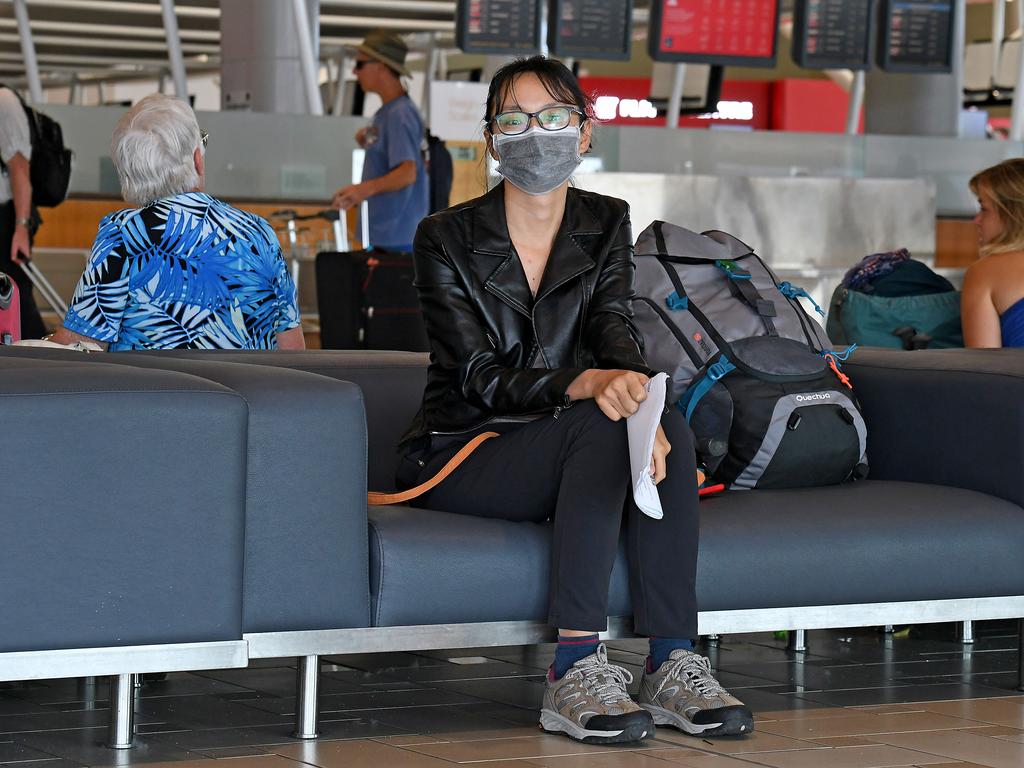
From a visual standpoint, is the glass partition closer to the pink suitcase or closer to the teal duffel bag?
the teal duffel bag

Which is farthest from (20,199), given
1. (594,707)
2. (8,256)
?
(594,707)

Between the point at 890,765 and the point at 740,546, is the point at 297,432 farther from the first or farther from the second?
the point at 890,765

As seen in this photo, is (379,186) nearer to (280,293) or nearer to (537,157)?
(280,293)

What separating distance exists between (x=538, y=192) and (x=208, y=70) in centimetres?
1817

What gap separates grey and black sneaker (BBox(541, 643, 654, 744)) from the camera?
8.17ft

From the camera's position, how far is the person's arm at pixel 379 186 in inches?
251

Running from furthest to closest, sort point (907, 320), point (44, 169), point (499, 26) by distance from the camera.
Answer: point (499, 26) < point (44, 169) < point (907, 320)

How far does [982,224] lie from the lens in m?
3.96

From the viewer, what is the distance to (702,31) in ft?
29.7

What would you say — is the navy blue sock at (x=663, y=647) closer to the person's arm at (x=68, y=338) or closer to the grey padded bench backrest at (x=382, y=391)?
the grey padded bench backrest at (x=382, y=391)

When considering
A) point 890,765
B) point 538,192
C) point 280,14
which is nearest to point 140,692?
point 538,192

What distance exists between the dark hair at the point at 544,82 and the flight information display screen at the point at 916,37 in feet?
21.8

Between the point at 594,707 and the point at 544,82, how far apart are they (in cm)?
112

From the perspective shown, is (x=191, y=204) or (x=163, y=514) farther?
(x=191, y=204)
